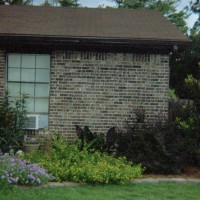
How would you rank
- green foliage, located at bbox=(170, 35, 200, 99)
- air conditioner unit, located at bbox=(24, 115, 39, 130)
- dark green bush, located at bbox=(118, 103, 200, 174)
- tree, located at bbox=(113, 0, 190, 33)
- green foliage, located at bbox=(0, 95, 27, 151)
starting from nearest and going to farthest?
dark green bush, located at bbox=(118, 103, 200, 174) → green foliage, located at bbox=(0, 95, 27, 151) → air conditioner unit, located at bbox=(24, 115, 39, 130) → green foliage, located at bbox=(170, 35, 200, 99) → tree, located at bbox=(113, 0, 190, 33)

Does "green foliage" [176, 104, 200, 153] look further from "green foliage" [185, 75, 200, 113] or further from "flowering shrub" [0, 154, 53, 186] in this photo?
"flowering shrub" [0, 154, 53, 186]

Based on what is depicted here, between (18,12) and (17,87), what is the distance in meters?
3.54

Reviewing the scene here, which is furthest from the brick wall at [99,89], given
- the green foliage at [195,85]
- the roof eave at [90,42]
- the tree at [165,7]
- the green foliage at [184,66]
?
the tree at [165,7]

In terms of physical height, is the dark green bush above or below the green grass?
above

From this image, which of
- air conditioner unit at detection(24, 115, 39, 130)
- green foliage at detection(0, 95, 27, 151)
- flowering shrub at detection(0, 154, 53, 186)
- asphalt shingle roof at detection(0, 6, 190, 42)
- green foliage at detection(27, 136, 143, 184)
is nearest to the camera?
flowering shrub at detection(0, 154, 53, 186)

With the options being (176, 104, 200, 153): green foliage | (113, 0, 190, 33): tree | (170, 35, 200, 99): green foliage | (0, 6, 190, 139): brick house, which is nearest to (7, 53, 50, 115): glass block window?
(0, 6, 190, 139): brick house

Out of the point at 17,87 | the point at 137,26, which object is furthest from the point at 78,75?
the point at 137,26

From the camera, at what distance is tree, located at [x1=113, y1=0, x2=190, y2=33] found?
31406 mm

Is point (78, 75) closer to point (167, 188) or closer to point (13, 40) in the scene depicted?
point (13, 40)

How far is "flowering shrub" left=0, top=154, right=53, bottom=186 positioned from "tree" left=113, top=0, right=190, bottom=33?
25852 millimetres

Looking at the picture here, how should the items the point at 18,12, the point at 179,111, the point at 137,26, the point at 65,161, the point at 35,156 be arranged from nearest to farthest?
the point at 65,161 → the point at 35,156 → the point at 179,111 → the point at 137,26 → the point at 18,12

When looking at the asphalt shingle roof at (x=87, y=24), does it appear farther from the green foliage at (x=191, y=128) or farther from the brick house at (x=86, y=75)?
the green foliage at (x=191, y=128)

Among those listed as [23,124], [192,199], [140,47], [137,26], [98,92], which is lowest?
[192,199]

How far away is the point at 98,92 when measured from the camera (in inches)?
394
